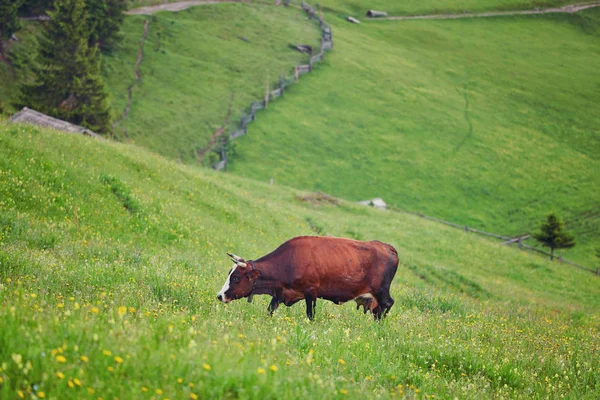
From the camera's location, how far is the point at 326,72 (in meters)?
85.1

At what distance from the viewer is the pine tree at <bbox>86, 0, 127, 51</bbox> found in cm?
6707

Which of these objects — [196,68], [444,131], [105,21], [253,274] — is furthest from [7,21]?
[253,274]

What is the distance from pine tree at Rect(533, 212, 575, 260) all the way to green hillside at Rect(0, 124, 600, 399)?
2965 cm

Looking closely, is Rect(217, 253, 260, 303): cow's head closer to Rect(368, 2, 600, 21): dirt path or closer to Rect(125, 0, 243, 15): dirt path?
Rect(125, 0, 243, 15): dirt path

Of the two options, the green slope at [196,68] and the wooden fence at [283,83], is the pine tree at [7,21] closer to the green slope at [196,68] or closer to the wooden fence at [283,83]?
the green slope at [196,68]

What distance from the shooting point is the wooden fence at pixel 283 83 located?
213ft

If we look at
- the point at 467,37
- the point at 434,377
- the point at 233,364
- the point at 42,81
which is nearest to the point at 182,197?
the point at 434,377

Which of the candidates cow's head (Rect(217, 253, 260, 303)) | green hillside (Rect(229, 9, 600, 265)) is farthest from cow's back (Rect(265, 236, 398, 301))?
green hillside (Rect(229, 9, 600, 265))

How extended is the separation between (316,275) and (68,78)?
4697 centimetres

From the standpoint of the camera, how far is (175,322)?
292 inches

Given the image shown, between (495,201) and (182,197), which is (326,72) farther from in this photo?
(182,197)

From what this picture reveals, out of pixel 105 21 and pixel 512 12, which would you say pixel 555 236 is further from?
pixel 512 12

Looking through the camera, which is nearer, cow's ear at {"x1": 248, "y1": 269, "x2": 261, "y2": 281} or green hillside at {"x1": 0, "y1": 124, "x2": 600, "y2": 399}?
green hillside at {"x1": 0, "y1": 124, "x2": 600, "y2": 399}

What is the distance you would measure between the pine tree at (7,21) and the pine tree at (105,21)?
7.68 metres
